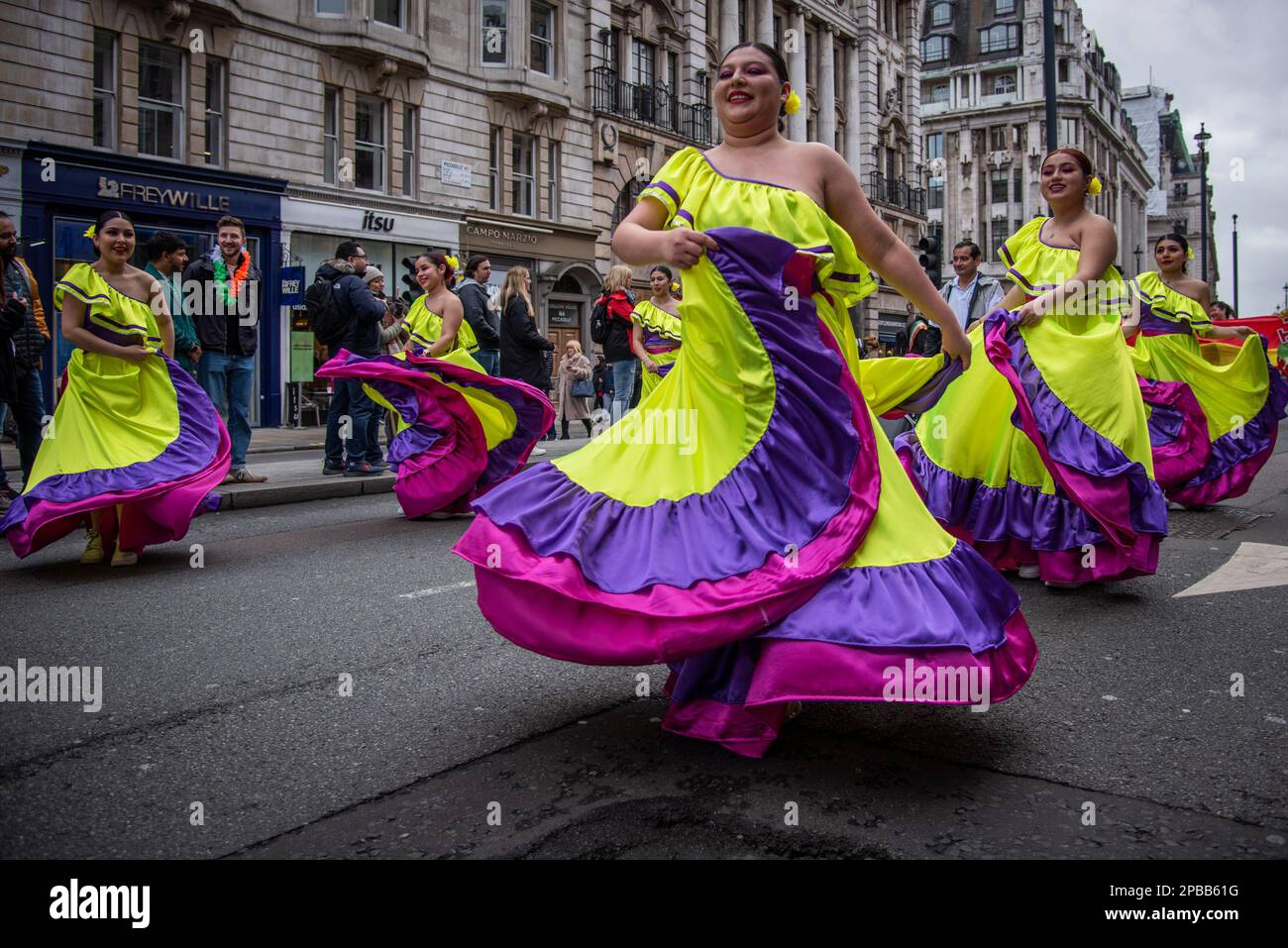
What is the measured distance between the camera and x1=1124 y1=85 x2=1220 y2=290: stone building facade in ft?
356

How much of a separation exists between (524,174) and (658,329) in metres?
18.6

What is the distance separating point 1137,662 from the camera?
4012 millimetres

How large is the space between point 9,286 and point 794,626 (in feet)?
26.0

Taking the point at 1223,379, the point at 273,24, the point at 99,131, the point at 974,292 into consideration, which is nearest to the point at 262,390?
the point at 99,131

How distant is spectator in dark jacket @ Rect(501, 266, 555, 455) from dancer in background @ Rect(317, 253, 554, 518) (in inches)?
95.8

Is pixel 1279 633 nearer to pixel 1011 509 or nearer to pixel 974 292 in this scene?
pixel 1011 509

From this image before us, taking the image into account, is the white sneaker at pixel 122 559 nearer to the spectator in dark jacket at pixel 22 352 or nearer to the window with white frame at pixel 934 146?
the spectator in dark jacket at pixel 22 352

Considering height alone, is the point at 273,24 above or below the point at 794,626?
above

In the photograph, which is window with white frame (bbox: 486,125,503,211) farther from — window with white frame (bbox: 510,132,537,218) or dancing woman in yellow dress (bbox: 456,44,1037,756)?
dancing woman in yellow dress (bbox: 456,44,1037,756)

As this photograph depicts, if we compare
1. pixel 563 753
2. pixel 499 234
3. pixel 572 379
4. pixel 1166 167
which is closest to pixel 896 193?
pixel 499 234

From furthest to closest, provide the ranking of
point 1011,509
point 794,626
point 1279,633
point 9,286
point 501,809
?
point 9,286 < point 1011,509 < point 1279,633 < point 794,626 < point 501,809

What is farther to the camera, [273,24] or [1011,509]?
[273,24]

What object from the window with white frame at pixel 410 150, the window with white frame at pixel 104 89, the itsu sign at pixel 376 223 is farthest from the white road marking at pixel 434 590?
the window with white frame at pixel 410 150

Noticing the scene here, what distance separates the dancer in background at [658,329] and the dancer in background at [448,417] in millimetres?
1622
